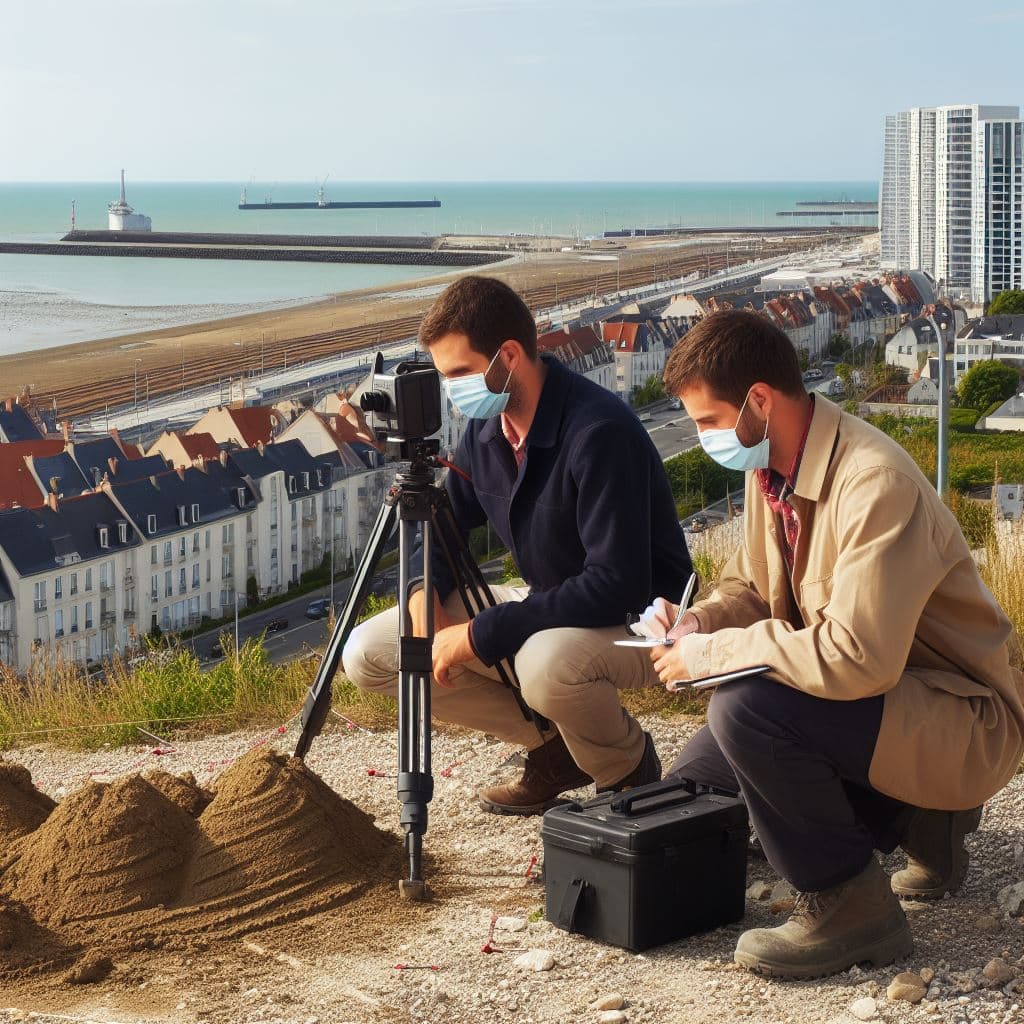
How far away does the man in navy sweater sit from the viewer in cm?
270

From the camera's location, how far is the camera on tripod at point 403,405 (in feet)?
8.97

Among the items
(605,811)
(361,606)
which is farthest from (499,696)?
(605,811)

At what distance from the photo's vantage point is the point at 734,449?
2227 mm

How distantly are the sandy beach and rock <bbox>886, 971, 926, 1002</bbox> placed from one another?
32.0m

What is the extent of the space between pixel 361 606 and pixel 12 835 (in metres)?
0.81

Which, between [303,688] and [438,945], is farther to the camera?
[303,688]

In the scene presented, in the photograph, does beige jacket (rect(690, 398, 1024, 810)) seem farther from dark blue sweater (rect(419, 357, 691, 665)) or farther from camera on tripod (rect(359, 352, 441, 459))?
camera on tripod (rect(359, 352, 441, 459))

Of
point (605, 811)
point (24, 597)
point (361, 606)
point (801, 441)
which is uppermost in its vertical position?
point (801, 441)

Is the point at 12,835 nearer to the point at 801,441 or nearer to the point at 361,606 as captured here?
the point at 361,606

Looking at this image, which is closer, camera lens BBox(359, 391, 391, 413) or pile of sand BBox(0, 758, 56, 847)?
camera lens BBox(359, 391, 391, 413)

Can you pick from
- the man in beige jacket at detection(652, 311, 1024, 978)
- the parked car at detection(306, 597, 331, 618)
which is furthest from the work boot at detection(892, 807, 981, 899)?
the parked car at detection(306, 597, 331, 618)

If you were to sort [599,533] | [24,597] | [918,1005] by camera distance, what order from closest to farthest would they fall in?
1. [918,1005]
2. [599,533]
3. [24,597]

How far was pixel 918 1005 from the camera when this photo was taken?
206 centimetres

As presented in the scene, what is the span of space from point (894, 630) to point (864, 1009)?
521 millimetres
